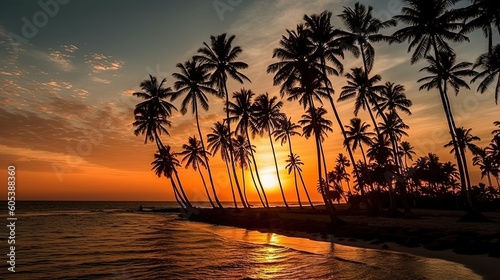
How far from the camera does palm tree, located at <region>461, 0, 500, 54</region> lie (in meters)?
20.4

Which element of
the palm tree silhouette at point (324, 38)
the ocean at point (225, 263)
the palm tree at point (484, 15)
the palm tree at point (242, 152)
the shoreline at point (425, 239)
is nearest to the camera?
the ocean at point (225, 263)

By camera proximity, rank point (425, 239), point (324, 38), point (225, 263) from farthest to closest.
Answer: point (324, 38) < point (425, 239) < point (225, 263)

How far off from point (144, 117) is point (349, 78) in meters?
30.9

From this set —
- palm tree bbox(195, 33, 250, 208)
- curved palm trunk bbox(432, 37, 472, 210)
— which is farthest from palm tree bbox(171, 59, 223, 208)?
curved palm trunk bbox(432, 37, 472, 210)

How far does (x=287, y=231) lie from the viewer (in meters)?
30.4

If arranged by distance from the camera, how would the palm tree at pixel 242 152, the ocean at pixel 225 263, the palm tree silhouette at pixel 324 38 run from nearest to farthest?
1. the ocean at pixel 225 263
2. the palm tree silhouette at pixel 324 38
3. the palm tree at pixel 242 152

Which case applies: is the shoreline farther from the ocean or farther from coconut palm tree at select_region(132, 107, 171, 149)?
coconut palm tree at select_region(132, 107, 171, 149)

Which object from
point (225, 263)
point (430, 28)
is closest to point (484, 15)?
point (430, 28)

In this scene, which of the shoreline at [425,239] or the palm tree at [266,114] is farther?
the palm tree at [266,114]

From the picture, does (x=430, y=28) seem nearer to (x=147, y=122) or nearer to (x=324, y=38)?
(x=324, y=38)

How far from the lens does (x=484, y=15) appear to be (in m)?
21.8

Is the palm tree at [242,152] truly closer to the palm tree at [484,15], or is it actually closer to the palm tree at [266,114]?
the palm tree at [266,114]

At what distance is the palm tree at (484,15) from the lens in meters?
20.4

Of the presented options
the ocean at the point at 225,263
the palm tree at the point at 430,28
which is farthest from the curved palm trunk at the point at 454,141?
the ocean at the point at 225,263
